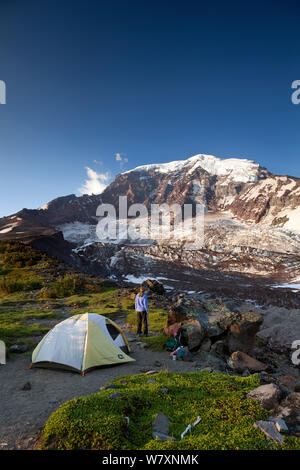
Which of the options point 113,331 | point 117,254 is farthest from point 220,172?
point 113,331

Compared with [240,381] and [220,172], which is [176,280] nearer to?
[240,381]

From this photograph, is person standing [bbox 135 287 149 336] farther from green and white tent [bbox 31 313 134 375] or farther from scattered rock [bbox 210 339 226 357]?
scattered rock [bbox 210 339 226 357]

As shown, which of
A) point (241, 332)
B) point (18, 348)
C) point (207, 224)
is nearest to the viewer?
point (18, 348)

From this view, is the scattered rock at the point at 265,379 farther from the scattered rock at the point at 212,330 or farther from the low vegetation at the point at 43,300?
the low vegetation at the point at 43,300

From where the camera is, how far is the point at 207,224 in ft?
321

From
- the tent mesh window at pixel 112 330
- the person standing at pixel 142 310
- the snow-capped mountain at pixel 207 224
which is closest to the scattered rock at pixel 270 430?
the tent mesh window at pixel 112 330

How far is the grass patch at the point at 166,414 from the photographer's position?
372cm

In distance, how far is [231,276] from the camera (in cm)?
5034

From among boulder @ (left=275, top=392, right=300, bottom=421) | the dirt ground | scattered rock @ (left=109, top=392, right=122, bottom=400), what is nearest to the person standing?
the dirt ground

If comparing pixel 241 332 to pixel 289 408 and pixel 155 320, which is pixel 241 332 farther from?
pixel 289 408

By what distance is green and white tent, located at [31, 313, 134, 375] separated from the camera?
27.8ft

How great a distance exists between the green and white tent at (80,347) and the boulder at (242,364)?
12.9 feet

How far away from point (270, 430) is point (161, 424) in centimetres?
180

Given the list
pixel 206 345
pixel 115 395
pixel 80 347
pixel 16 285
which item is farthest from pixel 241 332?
pixel 16 285
